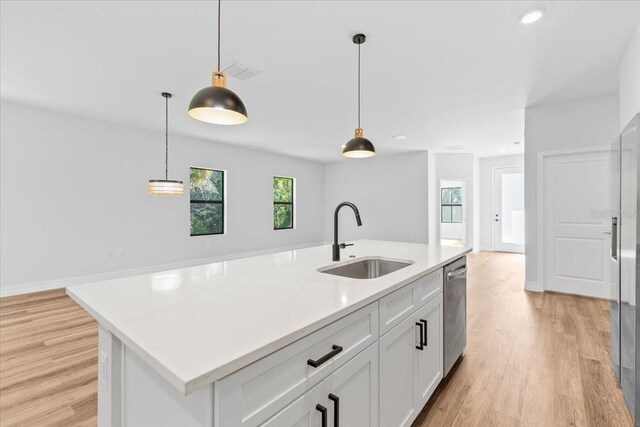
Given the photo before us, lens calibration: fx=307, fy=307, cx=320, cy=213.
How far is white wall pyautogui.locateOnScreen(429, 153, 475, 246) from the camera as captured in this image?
8.01 meters

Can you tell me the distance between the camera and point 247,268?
70.0 inches

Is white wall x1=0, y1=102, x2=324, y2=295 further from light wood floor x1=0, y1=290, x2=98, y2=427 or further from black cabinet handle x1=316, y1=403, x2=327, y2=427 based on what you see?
black cabinet handle x1=316, y1=403, x2=327, y2=427

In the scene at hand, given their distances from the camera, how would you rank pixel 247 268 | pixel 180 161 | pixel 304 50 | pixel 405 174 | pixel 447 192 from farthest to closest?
pixel 447 192, pixel 405 174, pixel 180 161, pixel 304 50, pixel 247 268

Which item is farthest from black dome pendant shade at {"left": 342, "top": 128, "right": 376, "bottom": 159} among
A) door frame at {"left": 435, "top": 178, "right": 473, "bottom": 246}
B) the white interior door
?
→ the white interior door

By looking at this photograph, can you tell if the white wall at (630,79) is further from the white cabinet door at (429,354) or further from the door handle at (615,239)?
the white cabinet door at (429,354)

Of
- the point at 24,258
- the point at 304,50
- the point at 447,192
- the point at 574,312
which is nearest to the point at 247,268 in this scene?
the point at 304,50

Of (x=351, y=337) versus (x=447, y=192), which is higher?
(x=447, y=192)

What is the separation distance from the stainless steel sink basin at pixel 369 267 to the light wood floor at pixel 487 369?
2.86 ft

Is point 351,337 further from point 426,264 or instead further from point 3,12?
point 3,12

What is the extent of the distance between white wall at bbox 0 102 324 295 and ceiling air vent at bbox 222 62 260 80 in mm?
3086

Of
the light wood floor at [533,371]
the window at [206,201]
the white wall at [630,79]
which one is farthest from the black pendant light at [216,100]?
the window at [206,201]

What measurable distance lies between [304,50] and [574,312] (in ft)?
13.6

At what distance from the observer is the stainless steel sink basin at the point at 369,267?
82.2 inches

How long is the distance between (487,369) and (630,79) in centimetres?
290
